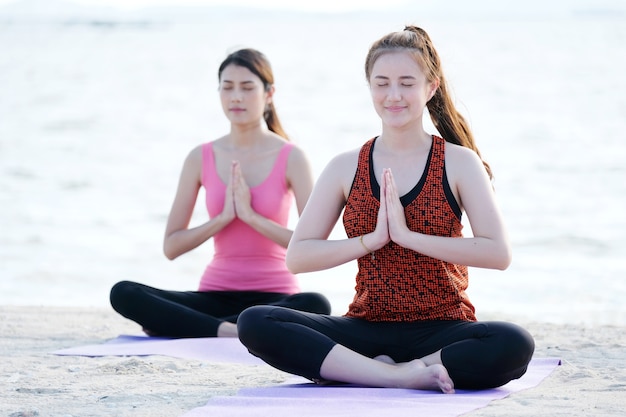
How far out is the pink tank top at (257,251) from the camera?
17.6ft

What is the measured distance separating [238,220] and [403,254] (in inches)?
70.1

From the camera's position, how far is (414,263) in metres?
3.74

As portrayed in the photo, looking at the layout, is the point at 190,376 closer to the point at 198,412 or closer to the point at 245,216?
the point at 198,412

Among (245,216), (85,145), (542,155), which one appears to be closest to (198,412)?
(245,216)

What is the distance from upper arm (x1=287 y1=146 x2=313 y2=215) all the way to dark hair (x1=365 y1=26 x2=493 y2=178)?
1480mm

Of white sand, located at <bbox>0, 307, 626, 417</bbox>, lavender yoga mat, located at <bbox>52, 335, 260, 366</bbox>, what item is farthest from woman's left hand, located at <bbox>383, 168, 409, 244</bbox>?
lavender yoga mat, located at <bbox>52, 335, 260, 366</bbox>

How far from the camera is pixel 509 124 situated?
19.1 m

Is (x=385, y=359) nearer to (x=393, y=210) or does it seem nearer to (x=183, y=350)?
(x=393, y=210)

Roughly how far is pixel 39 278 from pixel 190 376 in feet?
15.4

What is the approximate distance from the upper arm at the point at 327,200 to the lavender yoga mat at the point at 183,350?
35.0 inches

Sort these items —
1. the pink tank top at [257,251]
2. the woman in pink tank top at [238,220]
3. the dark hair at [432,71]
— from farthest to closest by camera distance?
1. the pink tank top at [257,251]
2. the woman in pink tank top at [238,220]
3. the dark hair at [432,71]

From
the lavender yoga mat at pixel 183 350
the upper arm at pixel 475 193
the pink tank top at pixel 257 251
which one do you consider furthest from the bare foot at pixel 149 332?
the upper arm at pixel 475 193

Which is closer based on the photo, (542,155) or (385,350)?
(385,350)

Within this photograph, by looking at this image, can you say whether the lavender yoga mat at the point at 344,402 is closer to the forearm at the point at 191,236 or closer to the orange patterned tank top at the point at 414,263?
the orange patterned tank top at the point at 414,263
